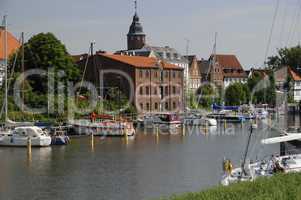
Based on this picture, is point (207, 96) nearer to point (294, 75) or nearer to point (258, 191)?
point (294, 75)

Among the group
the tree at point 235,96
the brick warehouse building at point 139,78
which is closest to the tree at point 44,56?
the brick warehouse building at point 139,78

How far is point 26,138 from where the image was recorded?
4953 cm

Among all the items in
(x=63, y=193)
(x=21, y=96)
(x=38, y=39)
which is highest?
(x=38, y=39)

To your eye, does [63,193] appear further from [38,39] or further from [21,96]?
[38,39]

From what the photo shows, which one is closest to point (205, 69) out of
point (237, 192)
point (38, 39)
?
point (38, 39)

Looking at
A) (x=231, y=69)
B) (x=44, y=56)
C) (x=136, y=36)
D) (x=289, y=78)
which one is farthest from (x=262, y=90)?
(x=44, y=56)

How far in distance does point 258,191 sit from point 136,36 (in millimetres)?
113029

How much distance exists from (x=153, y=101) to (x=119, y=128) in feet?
97.7

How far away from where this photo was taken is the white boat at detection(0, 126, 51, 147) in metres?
49.4

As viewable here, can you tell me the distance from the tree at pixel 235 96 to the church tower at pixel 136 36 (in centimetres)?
2727

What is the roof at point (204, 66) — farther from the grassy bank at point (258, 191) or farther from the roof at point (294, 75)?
the grassy bank at point (258, 191)

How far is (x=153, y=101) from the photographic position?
89.6 metres

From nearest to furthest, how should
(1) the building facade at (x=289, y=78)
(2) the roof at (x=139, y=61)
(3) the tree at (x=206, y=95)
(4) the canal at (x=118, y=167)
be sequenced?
1. (4) the canal at (x=118, y=167)
2. (2) the roof at (x=139, y=61)
3. (3) the tree at (x=206, y=95)
4. (1) the building facade at (x=289, y=78)

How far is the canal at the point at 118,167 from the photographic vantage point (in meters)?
30.3
